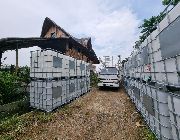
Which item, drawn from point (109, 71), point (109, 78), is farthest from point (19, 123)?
point (109, 71)

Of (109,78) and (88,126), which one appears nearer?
(88,126)

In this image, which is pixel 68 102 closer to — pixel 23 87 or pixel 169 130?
pixel 23 87

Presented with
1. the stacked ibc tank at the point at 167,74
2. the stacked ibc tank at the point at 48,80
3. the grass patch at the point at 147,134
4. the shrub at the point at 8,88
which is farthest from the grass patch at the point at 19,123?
the stacked ibc tank at the point at 167,74

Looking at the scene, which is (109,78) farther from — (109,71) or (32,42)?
(32,42)

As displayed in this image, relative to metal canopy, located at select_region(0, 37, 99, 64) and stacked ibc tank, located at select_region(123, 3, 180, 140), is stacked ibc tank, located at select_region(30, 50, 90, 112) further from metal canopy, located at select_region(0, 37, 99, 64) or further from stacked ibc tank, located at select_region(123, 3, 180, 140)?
stacked ibc tank, located at select_region(123, 3, 180, 140)

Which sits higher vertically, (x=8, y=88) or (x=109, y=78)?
(x=109, y=78)

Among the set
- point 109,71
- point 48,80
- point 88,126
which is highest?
point 109,71

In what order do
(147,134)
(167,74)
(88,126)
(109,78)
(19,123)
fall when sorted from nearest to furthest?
1. (167,74)
2. (147,134)
3. (88,126)
4. (19,123)
5. (109,78)

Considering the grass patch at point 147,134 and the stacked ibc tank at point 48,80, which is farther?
the stacked ibc tank at point 48,80

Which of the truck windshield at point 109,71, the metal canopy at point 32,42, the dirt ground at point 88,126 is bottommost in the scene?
the dirt ground at point 88,126

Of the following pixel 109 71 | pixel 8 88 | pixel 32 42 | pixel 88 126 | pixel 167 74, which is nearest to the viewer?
pixel 167 74

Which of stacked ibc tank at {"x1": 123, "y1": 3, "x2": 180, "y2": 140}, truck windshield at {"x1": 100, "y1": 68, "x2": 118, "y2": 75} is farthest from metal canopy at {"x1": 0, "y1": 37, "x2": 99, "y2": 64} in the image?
stacked ibc tank at {"x1": 123, "y1": 3, "x2": 180, "y2": 140}

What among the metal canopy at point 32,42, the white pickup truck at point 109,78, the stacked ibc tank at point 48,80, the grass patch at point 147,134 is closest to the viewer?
the grass patch at point 147,134

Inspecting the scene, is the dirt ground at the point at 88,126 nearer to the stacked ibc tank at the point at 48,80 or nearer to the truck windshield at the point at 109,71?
the stacked ibc tank at the point at 48,80
